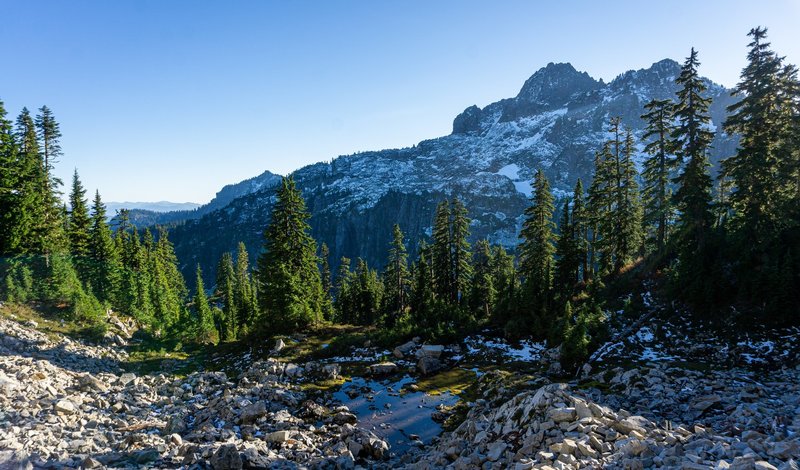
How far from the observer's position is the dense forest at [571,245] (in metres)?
25.6

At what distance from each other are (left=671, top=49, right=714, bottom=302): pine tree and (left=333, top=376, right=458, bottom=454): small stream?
1833 centimetres

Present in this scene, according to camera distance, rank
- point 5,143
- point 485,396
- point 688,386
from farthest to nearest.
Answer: point 5,143
point 485,396
point 688,386

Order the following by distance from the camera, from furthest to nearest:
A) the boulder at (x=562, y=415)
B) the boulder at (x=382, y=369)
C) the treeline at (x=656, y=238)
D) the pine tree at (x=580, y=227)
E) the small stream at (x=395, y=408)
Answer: the pine tree at (x=580, y=227), the boulder at (x=382, y=369), the treeline at (x=656, y=238), the small stream at (x=395, y=408), the boulder at (x=562, y=415)

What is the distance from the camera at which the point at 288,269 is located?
39.9 metres

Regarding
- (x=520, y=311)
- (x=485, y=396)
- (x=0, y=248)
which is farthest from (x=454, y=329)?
(x=0, y=248)

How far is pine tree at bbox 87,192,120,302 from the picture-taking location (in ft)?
133

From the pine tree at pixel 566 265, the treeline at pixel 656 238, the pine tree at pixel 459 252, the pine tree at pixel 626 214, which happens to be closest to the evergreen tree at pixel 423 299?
the treeline at pixel 656 238

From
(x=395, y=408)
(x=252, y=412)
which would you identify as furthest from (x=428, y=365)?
(x=252, y=412)

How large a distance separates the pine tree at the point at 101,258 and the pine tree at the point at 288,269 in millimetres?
15669

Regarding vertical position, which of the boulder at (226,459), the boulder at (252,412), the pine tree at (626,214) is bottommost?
the boulder at (252,412)

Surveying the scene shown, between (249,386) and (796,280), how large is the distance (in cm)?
3167

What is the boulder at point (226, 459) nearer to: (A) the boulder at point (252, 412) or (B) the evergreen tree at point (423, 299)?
(A) the boulder at point (252, 412)

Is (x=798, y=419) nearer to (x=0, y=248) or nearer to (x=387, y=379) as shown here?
(x=387, y=379)

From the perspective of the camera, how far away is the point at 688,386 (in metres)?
16.8
